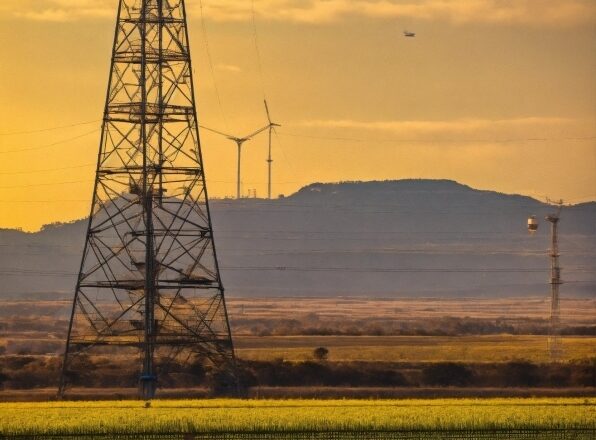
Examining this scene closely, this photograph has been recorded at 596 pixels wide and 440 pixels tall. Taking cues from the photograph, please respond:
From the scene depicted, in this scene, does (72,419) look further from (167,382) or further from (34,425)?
(167,382)

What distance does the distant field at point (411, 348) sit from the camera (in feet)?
409

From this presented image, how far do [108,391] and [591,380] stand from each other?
26144mm

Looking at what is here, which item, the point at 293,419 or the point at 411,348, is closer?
the point at 293,419

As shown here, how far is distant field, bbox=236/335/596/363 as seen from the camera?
125 metres

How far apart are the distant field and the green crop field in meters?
54.2

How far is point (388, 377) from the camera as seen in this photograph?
102438 millimetres

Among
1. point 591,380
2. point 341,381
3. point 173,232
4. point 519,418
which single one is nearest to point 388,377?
point 341,381

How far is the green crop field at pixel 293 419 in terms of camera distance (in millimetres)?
55375

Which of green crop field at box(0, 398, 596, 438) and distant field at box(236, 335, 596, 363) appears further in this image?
distant field at box(236, 335, 596, 363)

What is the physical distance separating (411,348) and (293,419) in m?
84.7

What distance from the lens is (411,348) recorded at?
142 m

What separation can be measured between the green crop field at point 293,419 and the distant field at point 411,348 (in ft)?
178

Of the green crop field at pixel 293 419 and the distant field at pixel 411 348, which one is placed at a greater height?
the distant field at pixel 411 348

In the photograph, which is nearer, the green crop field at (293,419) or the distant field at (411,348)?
the green crop field at (293,419)
